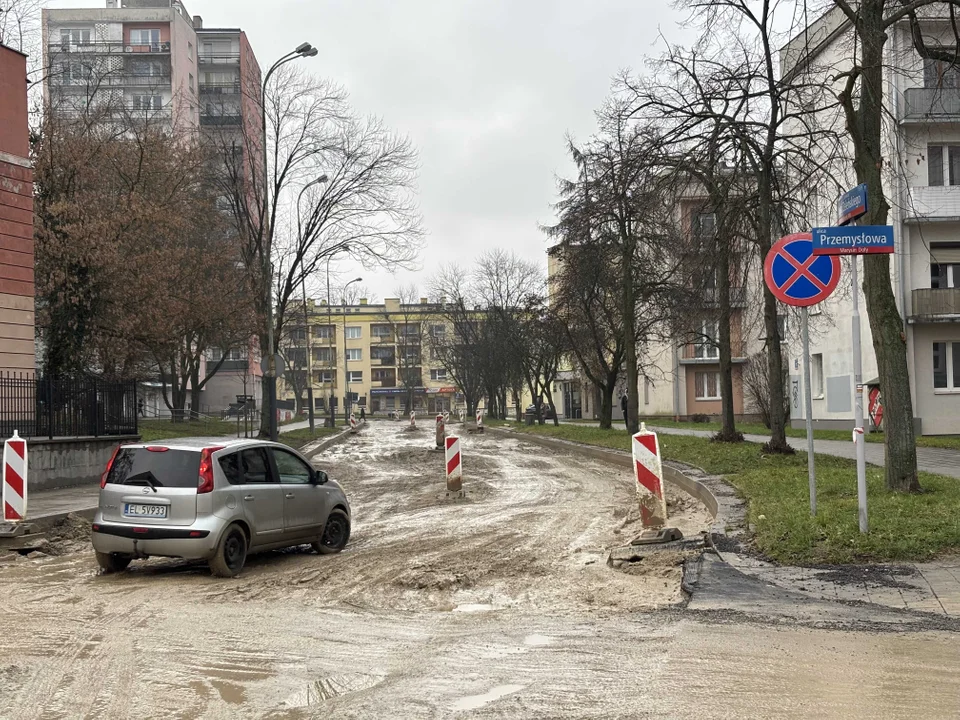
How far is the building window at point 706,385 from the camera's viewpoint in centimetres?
6150

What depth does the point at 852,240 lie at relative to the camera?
951cm

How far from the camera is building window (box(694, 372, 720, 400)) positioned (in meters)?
61.5

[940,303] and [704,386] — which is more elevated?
[940,303]

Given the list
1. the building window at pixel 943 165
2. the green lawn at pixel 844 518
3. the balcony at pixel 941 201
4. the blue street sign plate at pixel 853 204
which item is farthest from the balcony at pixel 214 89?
the blue street sign plate at pixel 853 204

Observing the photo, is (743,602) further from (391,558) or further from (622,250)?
(622,250)

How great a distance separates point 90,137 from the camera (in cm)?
2998

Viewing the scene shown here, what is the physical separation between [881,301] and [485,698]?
853cm

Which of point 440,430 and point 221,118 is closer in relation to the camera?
point 440,430

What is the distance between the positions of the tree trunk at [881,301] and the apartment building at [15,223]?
18708 mm

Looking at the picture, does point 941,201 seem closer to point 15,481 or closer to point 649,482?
point 649,482

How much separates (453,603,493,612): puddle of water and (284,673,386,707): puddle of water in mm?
2286

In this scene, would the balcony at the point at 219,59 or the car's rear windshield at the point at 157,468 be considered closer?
the car's rear windshield at the point at 157,468

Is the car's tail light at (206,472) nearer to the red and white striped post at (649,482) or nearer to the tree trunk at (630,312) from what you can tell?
the red and white striped post at (649,482)

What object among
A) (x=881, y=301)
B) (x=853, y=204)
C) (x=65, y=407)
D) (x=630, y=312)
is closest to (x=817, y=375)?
(x=630, y=312)
